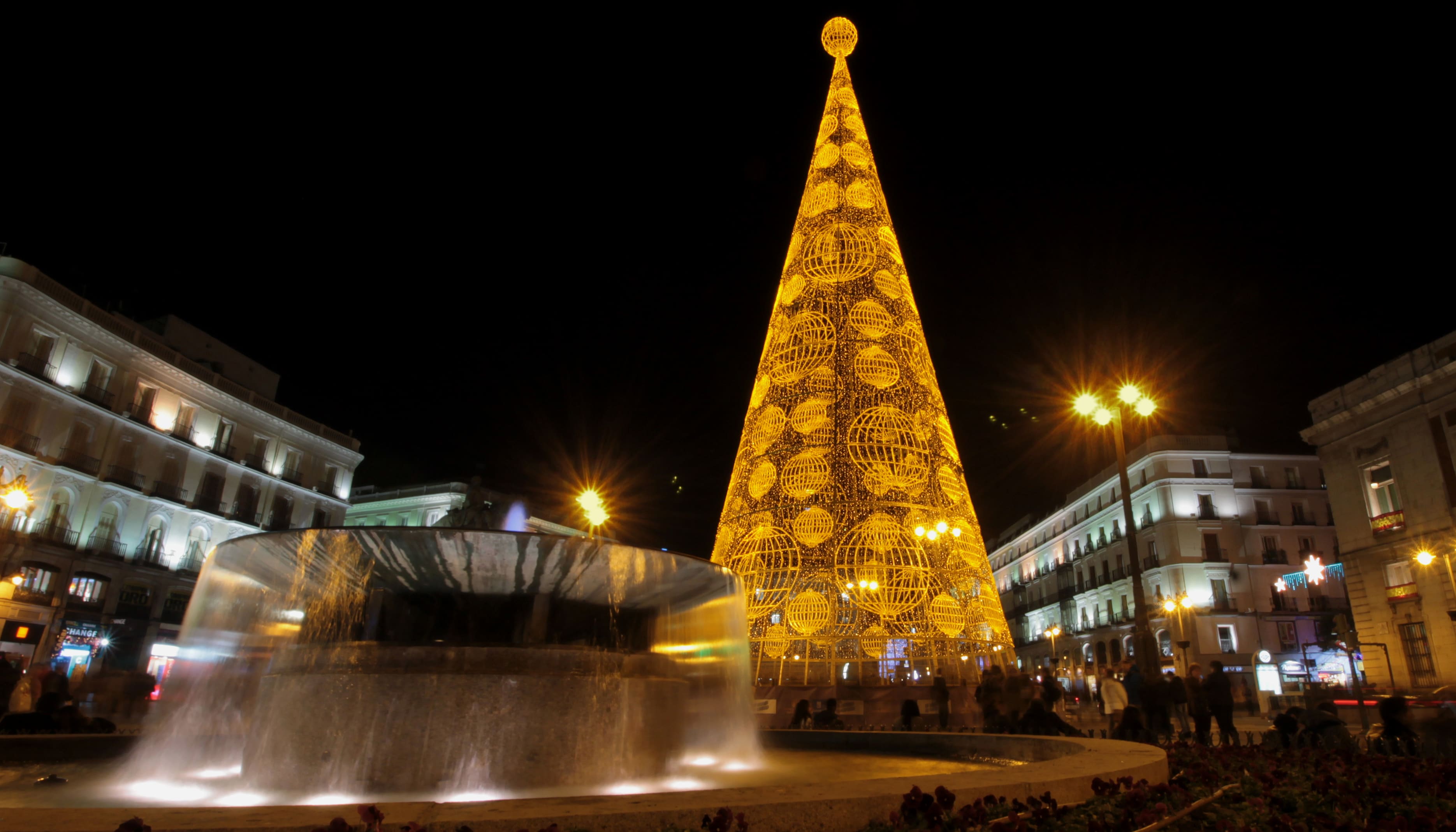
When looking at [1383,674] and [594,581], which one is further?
[1383,674]

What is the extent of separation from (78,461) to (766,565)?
1061 inches

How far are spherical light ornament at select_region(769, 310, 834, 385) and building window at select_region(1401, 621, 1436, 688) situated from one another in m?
20.8

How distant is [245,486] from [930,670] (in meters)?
32.5

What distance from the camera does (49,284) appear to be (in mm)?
28297

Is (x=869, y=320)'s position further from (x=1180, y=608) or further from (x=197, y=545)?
(x=197, y=545)

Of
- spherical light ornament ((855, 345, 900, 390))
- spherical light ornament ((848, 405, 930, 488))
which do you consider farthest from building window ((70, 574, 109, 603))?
spherical light ornament ((855, 345, 900, 390))

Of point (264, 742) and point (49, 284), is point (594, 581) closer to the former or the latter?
point (264, 742)

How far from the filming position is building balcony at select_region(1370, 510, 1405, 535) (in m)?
25.2

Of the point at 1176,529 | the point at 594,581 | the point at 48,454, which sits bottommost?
the point at 594,581

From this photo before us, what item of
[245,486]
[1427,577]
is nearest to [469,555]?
[1427,577]

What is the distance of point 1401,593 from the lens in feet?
81.5

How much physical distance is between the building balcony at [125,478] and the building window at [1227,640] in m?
47.4

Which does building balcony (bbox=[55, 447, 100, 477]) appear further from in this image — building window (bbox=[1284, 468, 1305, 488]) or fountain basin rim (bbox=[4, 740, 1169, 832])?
building window (bbox=[1284, 468, 1305, 488])

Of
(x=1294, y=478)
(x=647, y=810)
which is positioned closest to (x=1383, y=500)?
(x=1294, y=478)
